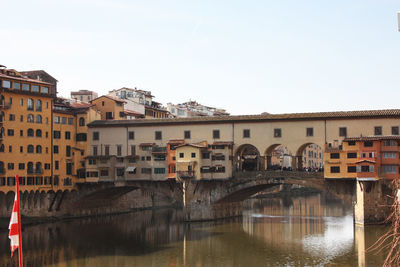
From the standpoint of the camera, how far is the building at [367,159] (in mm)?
50688

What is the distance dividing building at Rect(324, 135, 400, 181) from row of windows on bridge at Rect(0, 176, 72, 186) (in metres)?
29.4

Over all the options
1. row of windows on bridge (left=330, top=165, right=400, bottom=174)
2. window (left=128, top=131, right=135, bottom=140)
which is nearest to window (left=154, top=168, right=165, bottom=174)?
window (left=128, top=131, right=135, bottom=140)

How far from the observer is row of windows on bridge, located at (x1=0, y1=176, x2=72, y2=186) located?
182 ft

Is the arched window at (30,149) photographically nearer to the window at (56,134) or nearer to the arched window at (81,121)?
the window at (56,134)

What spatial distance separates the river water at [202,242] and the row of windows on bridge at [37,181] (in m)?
4.53

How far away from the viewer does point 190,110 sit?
109 meters

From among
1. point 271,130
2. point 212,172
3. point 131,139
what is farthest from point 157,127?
point 271,130

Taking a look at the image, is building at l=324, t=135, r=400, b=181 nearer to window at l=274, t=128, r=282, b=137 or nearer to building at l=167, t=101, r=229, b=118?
window at l=274, t=128, r=282, b=137

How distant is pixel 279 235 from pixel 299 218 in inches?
550

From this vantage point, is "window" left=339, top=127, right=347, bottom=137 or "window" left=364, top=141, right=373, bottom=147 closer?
"window" left=364, top=141, right=373, bottom=147

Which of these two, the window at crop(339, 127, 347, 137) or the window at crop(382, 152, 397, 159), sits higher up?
the window at crop(339, 127, 347, 137)

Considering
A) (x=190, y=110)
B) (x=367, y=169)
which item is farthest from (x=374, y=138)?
(x=190, y=110)

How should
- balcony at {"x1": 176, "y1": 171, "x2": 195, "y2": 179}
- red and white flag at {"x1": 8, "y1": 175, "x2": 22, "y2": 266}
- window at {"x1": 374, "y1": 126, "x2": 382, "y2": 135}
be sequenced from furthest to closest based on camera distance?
balcony at {"x1": 176, "y1": 171, "x2": 195, "y2": 179}, window at {"x1": 374, "y1": 126, "x2": 382, "y2": 135}, red and white flag at {"x1": 8, "y1": 175, "x2": 22, "y2": 266}

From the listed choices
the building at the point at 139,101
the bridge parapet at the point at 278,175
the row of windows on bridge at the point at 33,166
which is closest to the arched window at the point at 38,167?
the row of windows on bridge at the point at 33,166
